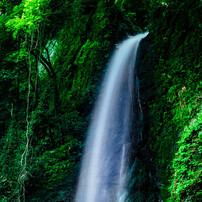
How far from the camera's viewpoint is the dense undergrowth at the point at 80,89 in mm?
4484

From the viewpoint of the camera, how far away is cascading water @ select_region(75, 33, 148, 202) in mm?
6387

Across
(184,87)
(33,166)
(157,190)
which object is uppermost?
(184,87)

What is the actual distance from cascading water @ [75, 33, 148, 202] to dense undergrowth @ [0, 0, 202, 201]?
0.54 meters

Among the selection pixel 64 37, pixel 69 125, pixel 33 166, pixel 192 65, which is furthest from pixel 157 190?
pixel 64 37

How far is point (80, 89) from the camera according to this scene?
33.4 feet

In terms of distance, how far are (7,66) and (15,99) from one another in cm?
158

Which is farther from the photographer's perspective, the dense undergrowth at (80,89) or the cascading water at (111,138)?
the cascading water at (111,138)

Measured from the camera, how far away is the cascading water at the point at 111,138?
6387mm

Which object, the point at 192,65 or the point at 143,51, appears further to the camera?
the point at 143,51

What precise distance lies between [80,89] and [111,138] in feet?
11.7

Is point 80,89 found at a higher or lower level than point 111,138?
higher

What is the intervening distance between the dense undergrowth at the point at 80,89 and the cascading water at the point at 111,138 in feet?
1.77

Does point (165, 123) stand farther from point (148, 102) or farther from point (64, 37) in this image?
point (64, 37)

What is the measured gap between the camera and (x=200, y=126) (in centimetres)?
380
